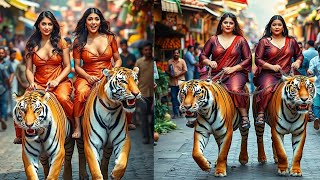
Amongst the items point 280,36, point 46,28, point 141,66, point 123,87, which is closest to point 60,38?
point 46,28

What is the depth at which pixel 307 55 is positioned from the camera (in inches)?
243

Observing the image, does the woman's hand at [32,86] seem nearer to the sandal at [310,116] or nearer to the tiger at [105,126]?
the tiger at [105,126]

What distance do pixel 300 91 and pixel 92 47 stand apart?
163cm

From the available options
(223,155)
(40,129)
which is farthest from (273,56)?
(40,129)

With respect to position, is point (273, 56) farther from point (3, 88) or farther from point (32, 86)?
point (3, 88)

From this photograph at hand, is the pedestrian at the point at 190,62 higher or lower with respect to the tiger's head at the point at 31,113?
higher

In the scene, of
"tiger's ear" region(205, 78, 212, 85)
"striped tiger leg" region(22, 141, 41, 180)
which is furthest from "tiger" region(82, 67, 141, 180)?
"tiger's ear" region(205, 78, 212, 85)

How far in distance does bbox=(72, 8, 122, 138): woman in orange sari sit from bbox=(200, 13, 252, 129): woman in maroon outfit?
31.6 inches

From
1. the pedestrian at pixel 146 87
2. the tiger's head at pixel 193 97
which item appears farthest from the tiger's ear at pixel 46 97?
the pedestrian at pixel 146 87

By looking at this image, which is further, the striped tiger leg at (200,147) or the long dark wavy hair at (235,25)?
the long dark wavy hair at (235,25)

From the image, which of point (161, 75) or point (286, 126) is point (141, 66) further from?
point (286, 126)

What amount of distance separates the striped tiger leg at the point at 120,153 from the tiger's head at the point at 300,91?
1269mm

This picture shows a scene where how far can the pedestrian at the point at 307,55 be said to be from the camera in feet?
20.2

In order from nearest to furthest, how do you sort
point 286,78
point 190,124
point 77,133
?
1. point 77,133
2. point 286,78
3. point 190,124
